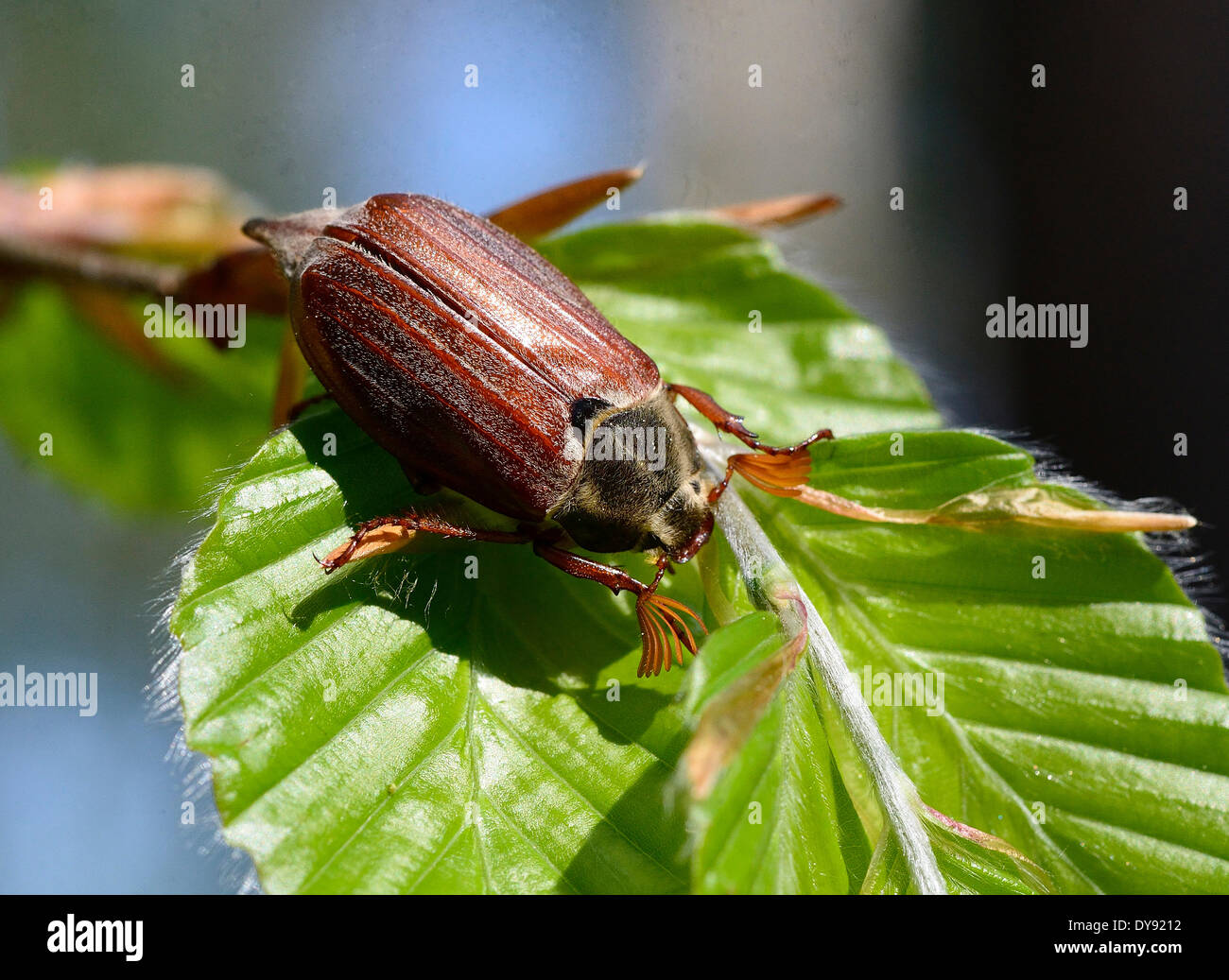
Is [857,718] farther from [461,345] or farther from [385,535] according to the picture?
[461,345]

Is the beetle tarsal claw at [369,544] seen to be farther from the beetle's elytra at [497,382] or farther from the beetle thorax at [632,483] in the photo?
the beetle thorax at [632,483]

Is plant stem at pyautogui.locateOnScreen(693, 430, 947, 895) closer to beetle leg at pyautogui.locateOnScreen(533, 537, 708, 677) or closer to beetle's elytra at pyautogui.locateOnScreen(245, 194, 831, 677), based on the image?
beetle leg at pyautogui.locateOnScreen(533, 537, 708, 677)

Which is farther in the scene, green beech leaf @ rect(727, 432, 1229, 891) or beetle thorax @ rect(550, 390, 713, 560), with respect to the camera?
beetle thorax @ rect(550, 390, 713, 560)

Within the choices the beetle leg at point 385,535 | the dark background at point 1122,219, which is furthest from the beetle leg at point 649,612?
the dark background at point 1122,219

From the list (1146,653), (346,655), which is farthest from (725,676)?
(1146,653)

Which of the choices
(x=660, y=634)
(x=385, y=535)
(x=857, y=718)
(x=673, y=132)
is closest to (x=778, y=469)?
(x=660, y=634)

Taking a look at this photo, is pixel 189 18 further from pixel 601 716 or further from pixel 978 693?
pixel 978 693

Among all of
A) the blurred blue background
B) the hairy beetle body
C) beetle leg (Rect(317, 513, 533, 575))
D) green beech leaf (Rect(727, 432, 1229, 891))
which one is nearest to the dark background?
the blurred blue background
